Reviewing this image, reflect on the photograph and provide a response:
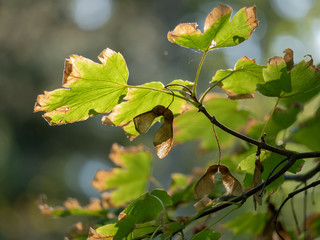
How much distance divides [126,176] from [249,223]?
455mm

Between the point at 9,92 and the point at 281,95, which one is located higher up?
the point at 281,95

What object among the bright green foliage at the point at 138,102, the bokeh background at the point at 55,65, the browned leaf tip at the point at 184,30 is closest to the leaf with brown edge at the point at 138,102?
the bright green foliage at the point at 138,102

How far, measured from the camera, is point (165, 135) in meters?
0.70

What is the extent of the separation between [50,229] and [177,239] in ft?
27.3

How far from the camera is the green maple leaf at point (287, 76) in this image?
70cm

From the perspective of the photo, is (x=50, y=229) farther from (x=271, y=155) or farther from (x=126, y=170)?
(x=271, y=155)

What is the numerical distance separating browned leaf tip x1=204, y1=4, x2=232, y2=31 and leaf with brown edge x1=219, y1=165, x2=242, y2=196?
0.28 meters

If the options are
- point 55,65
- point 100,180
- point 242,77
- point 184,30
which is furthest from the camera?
point 55,65

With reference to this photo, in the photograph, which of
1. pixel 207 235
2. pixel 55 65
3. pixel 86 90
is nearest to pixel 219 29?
pixel 86 90

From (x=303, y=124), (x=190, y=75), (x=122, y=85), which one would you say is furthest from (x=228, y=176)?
(x=190, y=75)

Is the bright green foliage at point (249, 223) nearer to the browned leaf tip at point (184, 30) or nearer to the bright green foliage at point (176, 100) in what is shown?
the bright green foliage at point (176, 100)

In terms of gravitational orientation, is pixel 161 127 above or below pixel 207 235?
above

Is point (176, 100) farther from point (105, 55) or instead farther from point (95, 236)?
point (95, 236)

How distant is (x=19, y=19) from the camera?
326 inches
